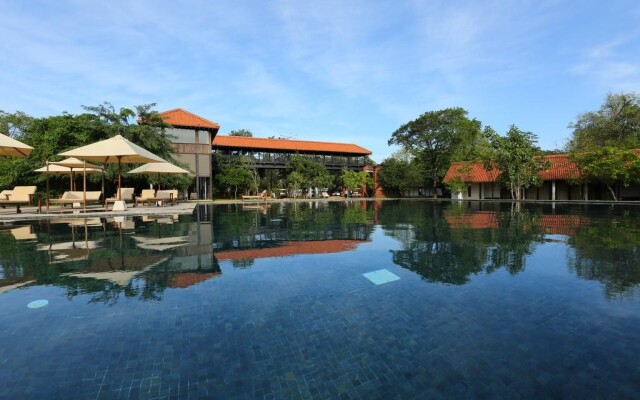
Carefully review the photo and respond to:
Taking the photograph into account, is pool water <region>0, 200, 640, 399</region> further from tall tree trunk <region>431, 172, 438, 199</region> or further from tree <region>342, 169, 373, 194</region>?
tall tree trunk <region>431, 172, 438, 199</region>

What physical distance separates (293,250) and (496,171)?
2883cm

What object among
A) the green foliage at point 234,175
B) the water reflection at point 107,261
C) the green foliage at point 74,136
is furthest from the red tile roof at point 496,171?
the water reflection at point 107,261

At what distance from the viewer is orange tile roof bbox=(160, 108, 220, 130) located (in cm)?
2606

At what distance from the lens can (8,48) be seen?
11.7 m

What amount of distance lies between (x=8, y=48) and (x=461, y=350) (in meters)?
16.5

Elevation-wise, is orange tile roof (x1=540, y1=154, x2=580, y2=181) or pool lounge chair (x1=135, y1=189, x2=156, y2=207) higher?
orange tile roof (x1=540, y1=154, x2=580, y2=181)

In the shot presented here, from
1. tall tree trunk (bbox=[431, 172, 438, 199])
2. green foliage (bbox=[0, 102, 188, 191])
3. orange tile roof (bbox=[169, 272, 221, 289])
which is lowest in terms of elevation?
orange tile roof (bbox=[169, 272, 221, 289])

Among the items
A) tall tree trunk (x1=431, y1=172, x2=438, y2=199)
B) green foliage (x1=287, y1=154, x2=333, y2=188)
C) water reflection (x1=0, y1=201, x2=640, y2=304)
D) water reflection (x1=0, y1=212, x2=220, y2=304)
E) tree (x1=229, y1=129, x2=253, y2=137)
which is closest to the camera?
water reflection (x1=0, y1=212, x2=220, y2=304)

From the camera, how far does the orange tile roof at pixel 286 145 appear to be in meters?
30.5

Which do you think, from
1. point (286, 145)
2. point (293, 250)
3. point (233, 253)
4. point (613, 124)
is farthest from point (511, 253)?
point (613, 124)

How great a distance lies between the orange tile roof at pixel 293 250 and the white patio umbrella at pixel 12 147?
820cm

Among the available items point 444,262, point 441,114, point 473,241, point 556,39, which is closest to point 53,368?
point 444,262

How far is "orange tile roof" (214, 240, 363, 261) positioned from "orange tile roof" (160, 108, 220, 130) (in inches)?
906

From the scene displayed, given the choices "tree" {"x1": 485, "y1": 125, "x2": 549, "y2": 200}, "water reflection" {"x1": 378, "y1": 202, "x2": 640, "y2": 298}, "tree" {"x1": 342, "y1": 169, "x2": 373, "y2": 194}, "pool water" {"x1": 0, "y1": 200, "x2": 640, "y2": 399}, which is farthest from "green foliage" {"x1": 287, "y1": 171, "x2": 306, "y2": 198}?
"pool water" {"x1": 0, "y1": 200, "x2": 640, "y2": 399}
